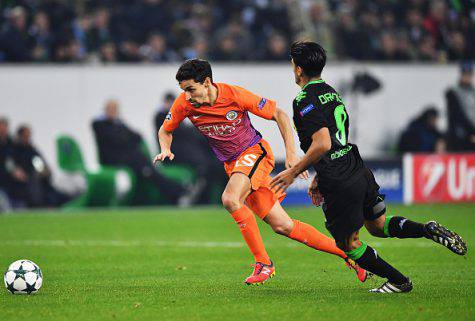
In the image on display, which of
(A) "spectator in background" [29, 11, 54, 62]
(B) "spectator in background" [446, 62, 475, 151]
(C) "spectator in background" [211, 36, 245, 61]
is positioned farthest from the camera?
(B) "spectator in background" [446, 62, 475, 151]

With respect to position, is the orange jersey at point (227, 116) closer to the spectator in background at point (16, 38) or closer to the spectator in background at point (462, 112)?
the spectator in background at point (16, 38)

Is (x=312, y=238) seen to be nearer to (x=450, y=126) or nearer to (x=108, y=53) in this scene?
(x=108, y=53)

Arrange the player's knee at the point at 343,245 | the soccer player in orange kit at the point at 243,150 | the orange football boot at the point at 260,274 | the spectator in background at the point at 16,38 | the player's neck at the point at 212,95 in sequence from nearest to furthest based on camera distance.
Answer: the player's knee at the point at 343,245 < the orange football boot at the point at 260,274 < the soccer player in orange kit at the point at 243,150 < the player's neck at the point at 212,95 < the spectator in background at the point at 16,38

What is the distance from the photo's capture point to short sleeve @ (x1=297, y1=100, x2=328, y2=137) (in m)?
7.67

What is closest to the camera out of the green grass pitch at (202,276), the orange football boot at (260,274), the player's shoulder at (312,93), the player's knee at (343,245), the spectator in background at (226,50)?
the green grass pitch at (202,276)

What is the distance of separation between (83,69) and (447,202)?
8909 mm

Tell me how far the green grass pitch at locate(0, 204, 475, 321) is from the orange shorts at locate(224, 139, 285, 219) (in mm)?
805

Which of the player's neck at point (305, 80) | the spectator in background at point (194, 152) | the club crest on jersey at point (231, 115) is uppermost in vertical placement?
the player's neck at point (305, 80)

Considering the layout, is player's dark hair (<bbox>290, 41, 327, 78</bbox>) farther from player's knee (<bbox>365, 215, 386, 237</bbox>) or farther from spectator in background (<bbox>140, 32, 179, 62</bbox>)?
spectator in background (<bbox>140, 32, 179, 62</bbox>)

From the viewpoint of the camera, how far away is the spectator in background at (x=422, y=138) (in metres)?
23.1

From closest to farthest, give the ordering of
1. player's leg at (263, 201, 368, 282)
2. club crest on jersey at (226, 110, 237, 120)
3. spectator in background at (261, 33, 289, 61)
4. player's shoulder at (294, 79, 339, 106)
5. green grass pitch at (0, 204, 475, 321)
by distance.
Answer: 1. green grass pitch at (0, 204, 475, 321)
2. player's shoulder at (294, 79, 339, 106)
3. player's leg at (263, 201, 368, 282)
4. club crest on jersey at (226, 110, 237, 120)
5. spectator in background at (261, 33, 289, 61)

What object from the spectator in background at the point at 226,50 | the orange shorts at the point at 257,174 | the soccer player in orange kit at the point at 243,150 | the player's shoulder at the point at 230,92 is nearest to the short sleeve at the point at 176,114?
the soccer player in orange kit at the point at 243,150

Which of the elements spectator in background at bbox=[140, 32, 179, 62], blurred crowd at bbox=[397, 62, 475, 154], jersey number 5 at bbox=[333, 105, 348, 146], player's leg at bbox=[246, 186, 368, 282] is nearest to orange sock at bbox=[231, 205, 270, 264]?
player's leg at bbox=[246, 186, 368, 282]

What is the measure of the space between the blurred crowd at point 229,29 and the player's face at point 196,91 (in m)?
12.1
